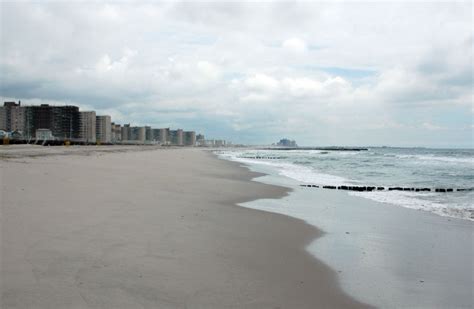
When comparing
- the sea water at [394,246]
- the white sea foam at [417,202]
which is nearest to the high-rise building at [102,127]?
the white sea foam at [417,202]

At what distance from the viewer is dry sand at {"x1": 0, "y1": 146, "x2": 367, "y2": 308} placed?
372 centimetres

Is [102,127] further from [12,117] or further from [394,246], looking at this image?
[394,246]

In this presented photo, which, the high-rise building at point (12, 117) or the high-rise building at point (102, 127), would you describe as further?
the high-rise building at point (102, 127)

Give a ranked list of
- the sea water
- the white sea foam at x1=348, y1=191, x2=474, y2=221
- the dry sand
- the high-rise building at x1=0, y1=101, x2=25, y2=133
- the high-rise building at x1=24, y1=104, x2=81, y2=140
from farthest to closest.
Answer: the high-rise building at x1=24, y1=104, x2=81, y2=140, the high-rise building at x1=0, y1=101, x2=25, y2=133, the white sea foam at x1=348, y1=191, x2=474, y2=221, the sea water, the dry sand

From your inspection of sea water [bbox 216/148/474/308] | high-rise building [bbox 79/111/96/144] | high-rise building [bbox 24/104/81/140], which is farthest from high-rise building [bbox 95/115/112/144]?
sea water [bbox 216/148/474/308]

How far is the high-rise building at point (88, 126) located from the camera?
166000mm

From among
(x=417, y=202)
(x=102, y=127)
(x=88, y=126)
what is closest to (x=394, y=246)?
(x=417, y=202)

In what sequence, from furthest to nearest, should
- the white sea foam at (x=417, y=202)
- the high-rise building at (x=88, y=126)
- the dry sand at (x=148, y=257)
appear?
the high-rise building at (x=88, y=126) → the white sea foam at (x=417, y=202) → the dry sand at (x=148, y=257)

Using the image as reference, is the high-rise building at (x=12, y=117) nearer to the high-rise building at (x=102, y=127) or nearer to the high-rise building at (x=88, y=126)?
the high-rise building at (x=88, y=126)

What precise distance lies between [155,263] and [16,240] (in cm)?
185

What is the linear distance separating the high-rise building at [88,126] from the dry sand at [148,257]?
168 m

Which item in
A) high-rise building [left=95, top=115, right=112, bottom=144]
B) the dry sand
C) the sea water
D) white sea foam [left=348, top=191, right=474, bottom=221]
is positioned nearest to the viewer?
the dry sand

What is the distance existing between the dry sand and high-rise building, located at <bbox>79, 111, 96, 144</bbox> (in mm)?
168140

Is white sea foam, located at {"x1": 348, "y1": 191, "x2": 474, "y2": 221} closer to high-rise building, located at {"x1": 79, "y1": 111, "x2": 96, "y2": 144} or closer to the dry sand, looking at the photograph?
the dry sand
